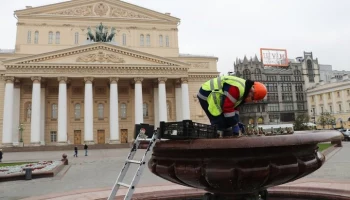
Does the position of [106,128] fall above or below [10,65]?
below

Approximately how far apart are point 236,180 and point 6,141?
4122 cm

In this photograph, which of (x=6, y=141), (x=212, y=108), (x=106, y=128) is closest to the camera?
(x=212, y=108)

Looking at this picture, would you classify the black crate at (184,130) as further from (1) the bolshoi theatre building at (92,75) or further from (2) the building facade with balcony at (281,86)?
(2) the building facade with balcony at (281,86)

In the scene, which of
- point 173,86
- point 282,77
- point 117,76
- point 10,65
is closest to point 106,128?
point 117,76

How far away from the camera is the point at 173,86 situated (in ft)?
155

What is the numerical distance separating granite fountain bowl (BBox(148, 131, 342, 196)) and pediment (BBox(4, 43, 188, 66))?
39.6m

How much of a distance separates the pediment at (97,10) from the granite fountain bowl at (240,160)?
50456 mm

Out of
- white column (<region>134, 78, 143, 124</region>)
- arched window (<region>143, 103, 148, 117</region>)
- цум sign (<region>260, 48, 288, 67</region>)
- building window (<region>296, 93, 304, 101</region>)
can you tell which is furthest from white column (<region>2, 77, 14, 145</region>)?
building window (<region>296, 93, 304, 101</region>)

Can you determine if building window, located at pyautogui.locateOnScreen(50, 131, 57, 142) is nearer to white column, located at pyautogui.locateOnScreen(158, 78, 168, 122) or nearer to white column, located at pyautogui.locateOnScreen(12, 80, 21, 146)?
white column, located at pyautogui.locateOnScreen(12, 80, 21, 146)

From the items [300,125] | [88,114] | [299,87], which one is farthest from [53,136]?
[299,87]

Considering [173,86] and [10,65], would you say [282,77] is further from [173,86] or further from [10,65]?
[10,65]

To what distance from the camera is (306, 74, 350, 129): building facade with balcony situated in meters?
63.4

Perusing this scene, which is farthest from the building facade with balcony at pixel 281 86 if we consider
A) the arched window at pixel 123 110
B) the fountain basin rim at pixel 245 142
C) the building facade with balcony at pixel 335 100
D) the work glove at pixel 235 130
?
the fountain basin rim at pixel 245 142

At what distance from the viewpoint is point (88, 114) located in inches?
1577
